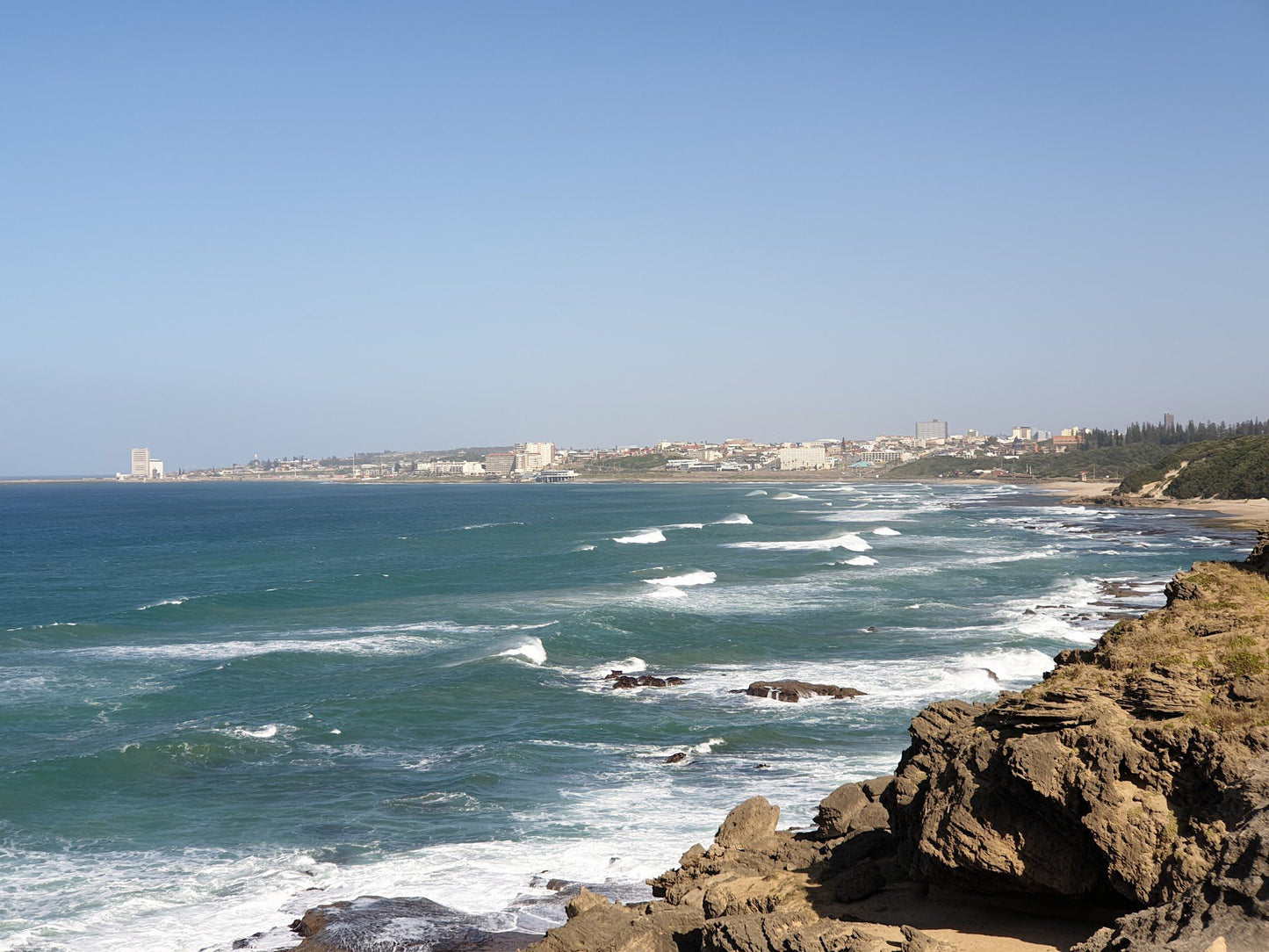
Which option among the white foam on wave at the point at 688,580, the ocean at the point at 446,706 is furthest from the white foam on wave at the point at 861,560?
the white foam on wave at the point at 688,580

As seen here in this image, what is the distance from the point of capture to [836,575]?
5306 cm

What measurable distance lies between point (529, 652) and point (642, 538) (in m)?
45.6

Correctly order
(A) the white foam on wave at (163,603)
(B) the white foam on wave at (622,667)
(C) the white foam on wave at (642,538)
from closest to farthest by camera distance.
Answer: (B) the white foam on wave at (622,667) → (A) the white foam on wave at (163,603) → (C) the white foam on wave at (642,538)

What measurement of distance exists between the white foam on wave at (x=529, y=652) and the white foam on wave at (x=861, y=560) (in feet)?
89.3

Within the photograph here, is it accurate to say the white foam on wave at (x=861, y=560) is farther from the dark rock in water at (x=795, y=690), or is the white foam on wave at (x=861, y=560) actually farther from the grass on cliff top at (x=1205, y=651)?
the grass on cliff top at (x=1205, y=651)

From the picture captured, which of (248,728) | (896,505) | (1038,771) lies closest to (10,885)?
(248,728)

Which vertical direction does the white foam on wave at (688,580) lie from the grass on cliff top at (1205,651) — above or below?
below

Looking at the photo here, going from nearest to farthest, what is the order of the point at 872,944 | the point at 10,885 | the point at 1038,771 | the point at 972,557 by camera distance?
the point at 872,944 < the point at 1038,771 < the point at 10,885 < the point at 972,557

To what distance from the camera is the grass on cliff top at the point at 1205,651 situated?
9766 mm

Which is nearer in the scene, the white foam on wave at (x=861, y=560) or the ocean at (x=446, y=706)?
the ocean at (x=446, y=706)

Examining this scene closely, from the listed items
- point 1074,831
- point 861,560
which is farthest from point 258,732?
point 861,560

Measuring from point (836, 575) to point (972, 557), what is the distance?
1187cm

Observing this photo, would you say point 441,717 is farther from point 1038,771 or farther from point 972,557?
point 972,557

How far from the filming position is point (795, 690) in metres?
27.4
